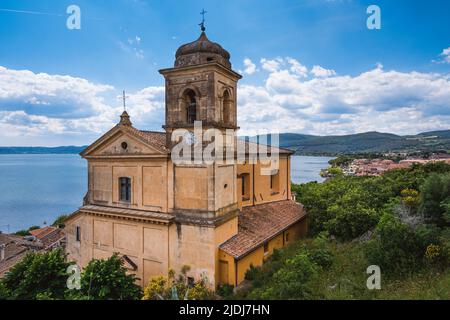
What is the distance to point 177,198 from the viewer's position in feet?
48.9

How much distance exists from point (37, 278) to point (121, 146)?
23.7 feet

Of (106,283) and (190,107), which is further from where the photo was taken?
(190,107)

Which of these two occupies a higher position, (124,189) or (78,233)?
(124,189)

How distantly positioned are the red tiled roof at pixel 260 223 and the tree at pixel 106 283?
4.46 m

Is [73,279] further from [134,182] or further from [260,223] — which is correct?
[260,223]

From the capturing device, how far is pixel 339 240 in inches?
737

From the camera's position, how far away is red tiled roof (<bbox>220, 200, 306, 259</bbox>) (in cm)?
1486

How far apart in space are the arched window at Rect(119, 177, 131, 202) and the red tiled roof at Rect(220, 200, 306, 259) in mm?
6030

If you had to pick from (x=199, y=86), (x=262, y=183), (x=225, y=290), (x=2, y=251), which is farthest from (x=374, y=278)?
(x=2, y=251)

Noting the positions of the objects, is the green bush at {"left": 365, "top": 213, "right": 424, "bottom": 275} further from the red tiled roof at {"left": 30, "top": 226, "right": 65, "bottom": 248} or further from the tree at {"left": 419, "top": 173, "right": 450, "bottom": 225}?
the red tiled roof at {"left": 30, "top": 226, "right": 65, "bottom": 248}

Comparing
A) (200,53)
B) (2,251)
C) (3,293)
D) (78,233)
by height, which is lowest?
(2,251)

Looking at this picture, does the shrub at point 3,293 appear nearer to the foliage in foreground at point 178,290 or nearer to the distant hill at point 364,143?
the foliage in foreground at point 178,290

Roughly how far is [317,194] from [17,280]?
19245 mm

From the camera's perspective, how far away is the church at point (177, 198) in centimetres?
1427
